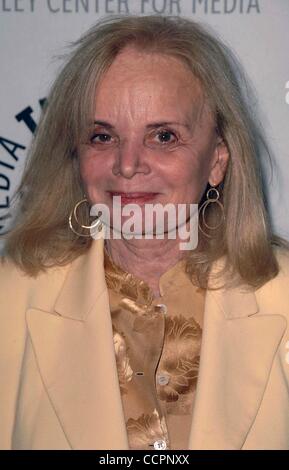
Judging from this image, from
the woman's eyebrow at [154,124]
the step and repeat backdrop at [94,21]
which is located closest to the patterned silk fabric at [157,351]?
the woman's eyebrow at [154,124]

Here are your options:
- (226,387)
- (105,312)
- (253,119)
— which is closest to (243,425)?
(226,387)

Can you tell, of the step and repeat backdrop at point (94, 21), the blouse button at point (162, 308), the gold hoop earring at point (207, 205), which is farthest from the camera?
the step and repeat backdrop at point (94, 21)

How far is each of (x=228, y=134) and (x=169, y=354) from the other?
0.49 m

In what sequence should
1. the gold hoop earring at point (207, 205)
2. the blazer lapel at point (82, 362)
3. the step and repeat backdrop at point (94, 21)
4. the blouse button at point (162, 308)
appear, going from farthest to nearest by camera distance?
the step and repeat backdrop at point (94, 21), the gold hoop earring at point (207, 205), the blouse button at point (162, 308), the blazer lapel at point (82, 362)

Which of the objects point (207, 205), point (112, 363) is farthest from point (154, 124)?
point (112, 363)

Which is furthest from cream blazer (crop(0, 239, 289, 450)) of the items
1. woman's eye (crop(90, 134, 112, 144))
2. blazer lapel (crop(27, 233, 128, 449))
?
woman's eye (crop(90, 134, 112, 144))

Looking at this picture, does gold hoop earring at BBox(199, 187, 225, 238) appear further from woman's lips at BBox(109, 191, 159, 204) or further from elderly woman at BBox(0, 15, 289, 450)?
woman's lips at BBox(109, 191, 159, 204)

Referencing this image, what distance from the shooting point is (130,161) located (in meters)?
1.46

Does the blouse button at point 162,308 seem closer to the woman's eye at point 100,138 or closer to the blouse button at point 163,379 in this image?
the blouse button at point 163,379

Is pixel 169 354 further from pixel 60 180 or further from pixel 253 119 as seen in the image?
pixel 253 119

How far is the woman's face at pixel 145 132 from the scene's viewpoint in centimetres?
147

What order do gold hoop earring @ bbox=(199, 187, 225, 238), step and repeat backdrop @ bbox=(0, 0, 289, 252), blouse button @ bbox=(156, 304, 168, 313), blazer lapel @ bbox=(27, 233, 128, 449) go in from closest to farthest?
blazer lapel @ bbox=(27, 233, 128, 449)
blouse button @ bbox=(156, 304, 168, 313)
gold hoop earring @ bbox=(199, 187, 225, 238)
step and repeat backdrop @ bbox=(0, 0, 289, 252)

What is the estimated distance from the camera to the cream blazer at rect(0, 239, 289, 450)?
56.9 inches

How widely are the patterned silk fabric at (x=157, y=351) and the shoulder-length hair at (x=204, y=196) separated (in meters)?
0.07
